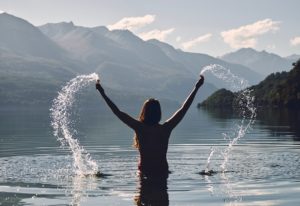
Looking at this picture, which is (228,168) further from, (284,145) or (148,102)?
(284,145)

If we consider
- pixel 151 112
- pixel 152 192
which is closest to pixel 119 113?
pixel 151 112

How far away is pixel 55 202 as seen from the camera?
60.6 feet

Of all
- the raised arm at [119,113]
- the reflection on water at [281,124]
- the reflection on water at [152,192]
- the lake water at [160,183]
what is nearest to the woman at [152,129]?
the raised arm at [119,113]

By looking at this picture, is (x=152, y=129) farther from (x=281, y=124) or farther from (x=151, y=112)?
(x=281, y=124)

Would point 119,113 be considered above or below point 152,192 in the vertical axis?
above

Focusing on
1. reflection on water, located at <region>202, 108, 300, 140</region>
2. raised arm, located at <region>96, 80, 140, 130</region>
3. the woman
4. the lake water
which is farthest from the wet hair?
reflection on water, located at <region>202, 108, 300, 140</region>

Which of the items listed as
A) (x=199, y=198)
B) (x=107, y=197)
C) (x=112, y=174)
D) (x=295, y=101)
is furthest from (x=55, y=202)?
(x=295, y=101)

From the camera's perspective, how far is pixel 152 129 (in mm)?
18594

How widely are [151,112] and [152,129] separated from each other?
67cm

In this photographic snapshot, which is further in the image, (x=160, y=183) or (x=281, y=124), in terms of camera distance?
(x=281, y=124)

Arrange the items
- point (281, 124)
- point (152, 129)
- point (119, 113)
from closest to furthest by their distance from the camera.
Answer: point (119, 113) < point (152, 129) < point (281, 124)

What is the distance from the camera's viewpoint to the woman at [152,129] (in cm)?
1819

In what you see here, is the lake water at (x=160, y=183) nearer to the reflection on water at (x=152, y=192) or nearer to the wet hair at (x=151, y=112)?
the reflection on water at (x=152, y=192)

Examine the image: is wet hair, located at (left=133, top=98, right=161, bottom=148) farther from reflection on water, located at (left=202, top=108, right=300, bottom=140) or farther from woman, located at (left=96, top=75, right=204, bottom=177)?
reflection on water, located at (left=202, top=108, right=300, bottom=140)
